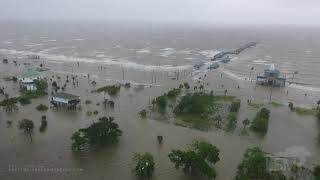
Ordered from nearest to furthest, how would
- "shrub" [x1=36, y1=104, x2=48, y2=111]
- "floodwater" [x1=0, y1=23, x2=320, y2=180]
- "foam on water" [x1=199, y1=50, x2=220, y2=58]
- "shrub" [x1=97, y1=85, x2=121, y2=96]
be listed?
"floodwater" [x1=0, y1=23, x2=320, y2=180] → "shrub" [x1=36, y1=104, x2=48, y2=111] → "shrub" [x1=97, y1=85, x2=121, y2=96] → "foam on water" [x1=199, y1=50, x2=220, y2=58]

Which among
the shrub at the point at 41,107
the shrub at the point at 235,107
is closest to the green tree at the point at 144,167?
the shrub at the point at 235,107

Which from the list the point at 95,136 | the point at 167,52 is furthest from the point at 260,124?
the point at 167,52

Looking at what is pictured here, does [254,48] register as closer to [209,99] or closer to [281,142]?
[209,99]

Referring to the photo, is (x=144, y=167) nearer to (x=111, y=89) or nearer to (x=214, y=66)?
(x=111, y=89)

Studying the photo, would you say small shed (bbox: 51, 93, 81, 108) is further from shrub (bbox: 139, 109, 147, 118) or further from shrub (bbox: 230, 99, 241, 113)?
shrub (bbox: 230, 99, 241, 113)

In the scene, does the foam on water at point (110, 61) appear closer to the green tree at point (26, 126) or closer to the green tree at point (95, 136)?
the green tree at point (26, 126)

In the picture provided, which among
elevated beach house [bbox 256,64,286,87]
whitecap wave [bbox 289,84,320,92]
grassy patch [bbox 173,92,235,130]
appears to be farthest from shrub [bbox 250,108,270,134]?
whitecap wave [bbox 289,84,320,92]
